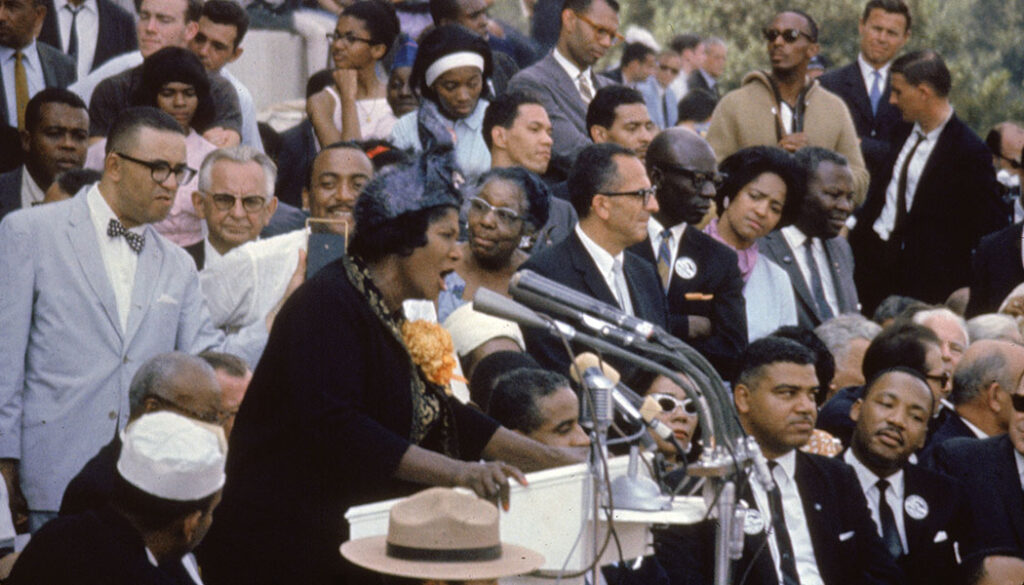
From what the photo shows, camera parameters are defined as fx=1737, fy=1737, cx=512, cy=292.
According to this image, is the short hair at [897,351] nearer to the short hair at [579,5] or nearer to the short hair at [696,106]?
the short hair at [579,5]

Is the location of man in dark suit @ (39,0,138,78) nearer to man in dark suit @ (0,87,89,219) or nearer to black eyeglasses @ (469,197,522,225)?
man in dark suit @ (0,87,89,219)

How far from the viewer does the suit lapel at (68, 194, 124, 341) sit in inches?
244

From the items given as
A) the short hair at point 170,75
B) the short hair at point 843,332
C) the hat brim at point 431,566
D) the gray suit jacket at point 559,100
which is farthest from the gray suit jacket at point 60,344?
the short hair at point 843,332

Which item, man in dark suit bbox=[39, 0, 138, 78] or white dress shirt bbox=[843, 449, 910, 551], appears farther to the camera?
man in dark suit bbox=[39, 0, 138, 78]

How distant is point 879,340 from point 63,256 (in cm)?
406

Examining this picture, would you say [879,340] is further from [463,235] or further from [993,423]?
[463,235]

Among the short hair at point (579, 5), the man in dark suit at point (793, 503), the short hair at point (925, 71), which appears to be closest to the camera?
the man in dark suit at point (793, 503)

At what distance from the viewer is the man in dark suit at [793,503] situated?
6703mm

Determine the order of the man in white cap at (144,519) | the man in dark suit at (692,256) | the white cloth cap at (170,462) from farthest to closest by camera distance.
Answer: the man in dark suit at (692,256)
the white cloth cap at (170,462)
the man in white cap at (144,519)

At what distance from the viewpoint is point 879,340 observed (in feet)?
27.6

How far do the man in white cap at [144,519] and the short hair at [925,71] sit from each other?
726 centimetres

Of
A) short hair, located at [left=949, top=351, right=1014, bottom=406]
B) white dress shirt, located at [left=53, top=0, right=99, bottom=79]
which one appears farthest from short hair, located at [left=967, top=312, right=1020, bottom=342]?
white dress shirt, located at [left=53, top=0, right=99, bottom=79]

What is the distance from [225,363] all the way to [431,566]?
8.35 ft

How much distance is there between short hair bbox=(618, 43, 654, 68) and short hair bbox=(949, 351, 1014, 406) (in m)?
5.69
